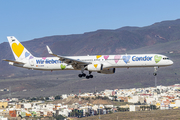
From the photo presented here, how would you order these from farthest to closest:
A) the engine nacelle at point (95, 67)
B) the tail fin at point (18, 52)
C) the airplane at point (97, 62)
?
1. the tail fin at point (18, 52)
2. the engine nacelle at point (95, 67)
3. the airplane at point (97, 62)

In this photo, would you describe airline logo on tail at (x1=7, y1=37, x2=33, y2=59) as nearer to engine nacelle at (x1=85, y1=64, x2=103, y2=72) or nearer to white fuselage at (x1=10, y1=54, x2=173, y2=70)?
white fuselage at (x1=10, y1=54, x2=173, y2=70)

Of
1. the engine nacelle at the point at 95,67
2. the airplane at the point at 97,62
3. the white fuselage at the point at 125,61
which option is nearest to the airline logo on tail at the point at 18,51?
the airplane at the point at 97,62

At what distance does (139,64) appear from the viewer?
7950 centimetres

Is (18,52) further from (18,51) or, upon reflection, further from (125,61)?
(125,61)

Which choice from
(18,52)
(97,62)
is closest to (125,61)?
(97,62)

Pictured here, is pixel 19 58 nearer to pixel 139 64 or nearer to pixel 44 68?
pixel 44 68

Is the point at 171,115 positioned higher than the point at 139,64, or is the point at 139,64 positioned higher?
the point at 139,64

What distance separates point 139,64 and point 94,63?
1071 cm

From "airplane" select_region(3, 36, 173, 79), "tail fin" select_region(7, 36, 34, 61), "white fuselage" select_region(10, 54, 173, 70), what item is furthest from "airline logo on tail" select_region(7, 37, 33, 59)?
"white fuselage" select_region(10, 54, 173, 70)

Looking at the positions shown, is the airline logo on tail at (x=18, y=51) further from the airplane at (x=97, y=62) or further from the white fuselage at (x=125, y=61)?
the white fuselage at (x=125, y=61)

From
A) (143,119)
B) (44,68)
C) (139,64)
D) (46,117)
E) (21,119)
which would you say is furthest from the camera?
(46,117)

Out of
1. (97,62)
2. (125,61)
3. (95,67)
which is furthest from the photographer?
(97,62)

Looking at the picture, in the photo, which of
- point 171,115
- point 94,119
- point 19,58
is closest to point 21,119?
point 94,119

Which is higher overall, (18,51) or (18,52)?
(18,51)
